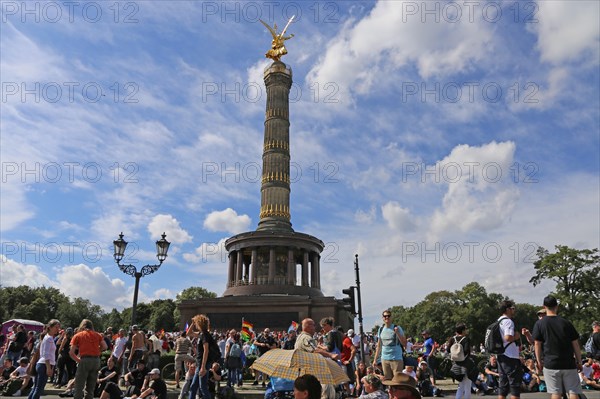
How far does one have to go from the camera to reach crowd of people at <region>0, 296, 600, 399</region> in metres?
7.18

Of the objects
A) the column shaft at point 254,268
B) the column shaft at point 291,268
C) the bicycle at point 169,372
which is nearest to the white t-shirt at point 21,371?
the bicycle at point 169,372

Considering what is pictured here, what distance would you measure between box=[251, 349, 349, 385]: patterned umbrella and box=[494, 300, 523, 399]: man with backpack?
3.26 m

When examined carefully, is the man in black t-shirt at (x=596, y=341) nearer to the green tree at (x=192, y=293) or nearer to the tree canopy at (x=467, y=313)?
the tree canopy at (x=467, y=313)

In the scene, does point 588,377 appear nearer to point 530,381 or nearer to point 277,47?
point 530,381

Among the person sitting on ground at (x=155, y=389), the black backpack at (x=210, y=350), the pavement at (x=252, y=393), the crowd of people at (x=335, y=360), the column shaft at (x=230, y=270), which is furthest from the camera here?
the column shaft at (x=230, y=270)

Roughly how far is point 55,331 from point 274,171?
3586 cm

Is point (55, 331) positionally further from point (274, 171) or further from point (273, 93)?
point (273, 93)

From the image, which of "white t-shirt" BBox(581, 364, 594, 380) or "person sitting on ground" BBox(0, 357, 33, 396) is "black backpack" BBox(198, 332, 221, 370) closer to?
"person sitting on ground" BBox(0, 357, 33, 396)

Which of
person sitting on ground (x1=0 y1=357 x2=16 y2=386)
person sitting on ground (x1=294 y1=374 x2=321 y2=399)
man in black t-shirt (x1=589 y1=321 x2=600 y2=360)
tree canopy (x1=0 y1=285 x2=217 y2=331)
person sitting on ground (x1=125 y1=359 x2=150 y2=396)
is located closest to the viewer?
person sitting on ground (x1=294 y1=374 x2=321 y2=399)

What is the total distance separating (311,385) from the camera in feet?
15.0

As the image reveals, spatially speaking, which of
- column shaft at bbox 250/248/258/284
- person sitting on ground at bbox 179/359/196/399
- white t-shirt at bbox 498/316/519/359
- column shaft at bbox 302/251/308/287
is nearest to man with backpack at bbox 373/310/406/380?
white t-shirt at bbox 498/316/519/359

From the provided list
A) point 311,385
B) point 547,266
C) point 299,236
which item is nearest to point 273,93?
point 299,236

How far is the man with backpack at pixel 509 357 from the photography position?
8422 millimetres

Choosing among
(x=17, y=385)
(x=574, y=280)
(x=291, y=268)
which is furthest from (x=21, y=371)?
(x=574, y=280)
